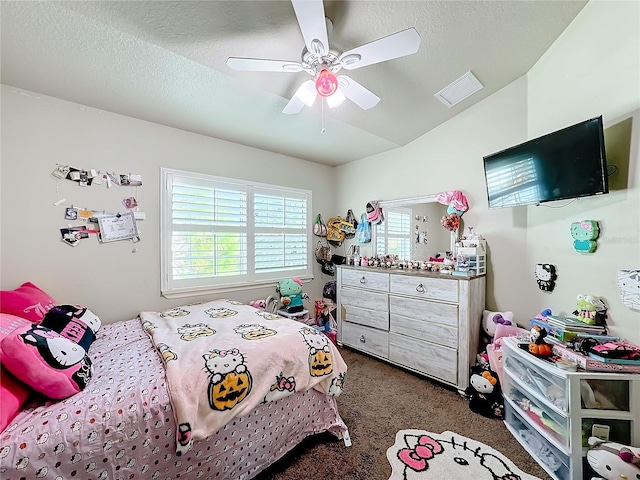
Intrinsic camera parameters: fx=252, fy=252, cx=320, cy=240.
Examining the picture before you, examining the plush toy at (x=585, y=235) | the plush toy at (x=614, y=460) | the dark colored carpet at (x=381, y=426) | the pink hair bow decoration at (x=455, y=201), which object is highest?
the pink hair bow decoration at (x=455, y=201)

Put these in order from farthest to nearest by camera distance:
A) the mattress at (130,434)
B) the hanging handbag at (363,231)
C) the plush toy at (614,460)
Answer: the hanging handbag at (363,231) < the plush toy at (614,460) < the mattress at (130,434)

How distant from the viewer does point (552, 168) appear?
1.68 m

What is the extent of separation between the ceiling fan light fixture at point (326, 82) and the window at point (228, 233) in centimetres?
175

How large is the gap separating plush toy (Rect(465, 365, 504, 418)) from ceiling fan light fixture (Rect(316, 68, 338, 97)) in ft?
7.47

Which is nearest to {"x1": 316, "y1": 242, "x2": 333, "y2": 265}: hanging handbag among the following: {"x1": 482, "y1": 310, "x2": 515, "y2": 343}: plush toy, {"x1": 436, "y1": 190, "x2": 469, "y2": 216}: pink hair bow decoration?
{"x1": 436, "y1": 190, "x2": 469, "y2": 216}: pink hair bow decoration

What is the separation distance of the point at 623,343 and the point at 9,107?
4192 millimetres

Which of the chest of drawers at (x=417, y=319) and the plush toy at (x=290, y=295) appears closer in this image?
the chest of drawers at (x=417, y=319)

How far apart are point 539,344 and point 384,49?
6.18ft

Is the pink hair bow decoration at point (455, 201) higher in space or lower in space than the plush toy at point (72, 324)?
higher

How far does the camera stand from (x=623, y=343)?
4.44 feet

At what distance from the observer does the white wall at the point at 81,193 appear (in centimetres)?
185

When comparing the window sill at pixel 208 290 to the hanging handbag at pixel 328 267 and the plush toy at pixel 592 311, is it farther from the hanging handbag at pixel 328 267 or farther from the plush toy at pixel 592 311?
the plush toy at pixel 592 311

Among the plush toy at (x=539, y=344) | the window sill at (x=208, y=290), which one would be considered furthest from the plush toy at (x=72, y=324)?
the plush toy at (x=539, y=344)

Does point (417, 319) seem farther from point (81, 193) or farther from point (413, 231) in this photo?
point (81, 193)
